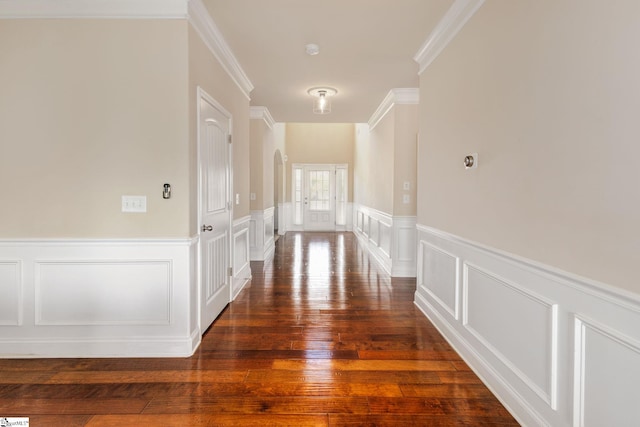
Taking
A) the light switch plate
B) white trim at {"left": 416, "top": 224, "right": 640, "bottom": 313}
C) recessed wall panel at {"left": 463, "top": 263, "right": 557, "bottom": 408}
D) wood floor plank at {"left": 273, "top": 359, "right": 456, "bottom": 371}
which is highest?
the light switch plate

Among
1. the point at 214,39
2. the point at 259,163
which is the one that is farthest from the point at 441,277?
the point at 259,163

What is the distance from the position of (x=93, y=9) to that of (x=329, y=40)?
1900 millimetres

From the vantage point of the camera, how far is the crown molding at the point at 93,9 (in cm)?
245

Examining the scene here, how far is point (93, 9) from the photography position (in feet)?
8.10

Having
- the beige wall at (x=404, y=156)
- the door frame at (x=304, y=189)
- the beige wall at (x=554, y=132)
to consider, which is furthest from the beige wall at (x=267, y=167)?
the beige wall at (x=554, y=132)

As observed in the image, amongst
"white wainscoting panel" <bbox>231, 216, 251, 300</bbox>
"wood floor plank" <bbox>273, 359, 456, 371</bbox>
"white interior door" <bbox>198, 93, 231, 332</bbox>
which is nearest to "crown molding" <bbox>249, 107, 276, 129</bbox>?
"white wainscoting panel" <bbox>231, 216, 251, 300</bbox>

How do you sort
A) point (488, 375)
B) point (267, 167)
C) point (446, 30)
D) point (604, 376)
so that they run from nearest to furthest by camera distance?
point (604, 376) < point (488, 375) < point (446, 30) < point (267, 167)

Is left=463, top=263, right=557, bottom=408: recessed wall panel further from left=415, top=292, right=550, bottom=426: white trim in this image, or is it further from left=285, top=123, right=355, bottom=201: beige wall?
A: left=285, top=123, right=355, bottom=201: beige wall

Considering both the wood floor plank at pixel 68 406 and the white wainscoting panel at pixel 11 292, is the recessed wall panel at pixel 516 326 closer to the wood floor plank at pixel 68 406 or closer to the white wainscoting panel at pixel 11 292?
the wood floor plank at pixel 68 406

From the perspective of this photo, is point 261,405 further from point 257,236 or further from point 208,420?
point 257,236

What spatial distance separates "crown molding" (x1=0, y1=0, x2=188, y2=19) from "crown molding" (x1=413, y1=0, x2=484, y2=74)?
204cm

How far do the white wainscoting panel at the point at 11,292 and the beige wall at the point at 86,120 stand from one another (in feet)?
0.79

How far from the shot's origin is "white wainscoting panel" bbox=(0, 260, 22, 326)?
8.33 ft

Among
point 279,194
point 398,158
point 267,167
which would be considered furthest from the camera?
point 279,194
